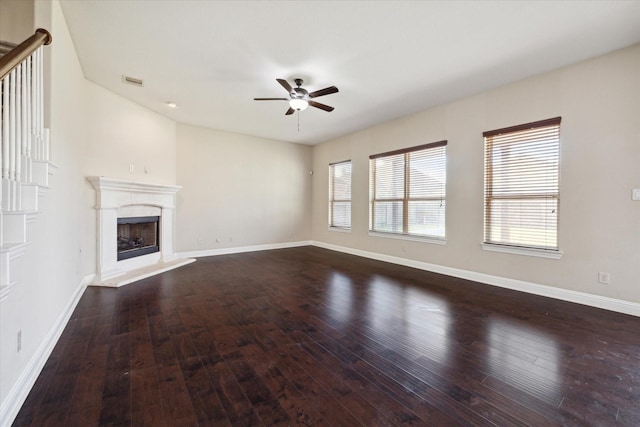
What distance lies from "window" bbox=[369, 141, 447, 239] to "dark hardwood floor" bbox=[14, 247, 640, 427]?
1671mm

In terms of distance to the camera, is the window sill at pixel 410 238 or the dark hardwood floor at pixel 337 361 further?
the window sill at pixel 410 238

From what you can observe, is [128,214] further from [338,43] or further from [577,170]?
[577,170]

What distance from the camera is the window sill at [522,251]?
345 centimetres

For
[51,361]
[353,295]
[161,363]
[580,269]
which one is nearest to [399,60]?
[353,295]

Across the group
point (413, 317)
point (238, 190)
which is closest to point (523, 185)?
point (413, 317)

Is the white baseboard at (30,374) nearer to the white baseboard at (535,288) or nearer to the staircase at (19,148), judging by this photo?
the staircase at (19,148)

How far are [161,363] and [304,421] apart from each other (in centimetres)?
123

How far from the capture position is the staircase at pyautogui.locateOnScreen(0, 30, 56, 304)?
1.40m

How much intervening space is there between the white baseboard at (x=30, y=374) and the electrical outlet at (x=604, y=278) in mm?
5225

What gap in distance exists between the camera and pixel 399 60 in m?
3.22

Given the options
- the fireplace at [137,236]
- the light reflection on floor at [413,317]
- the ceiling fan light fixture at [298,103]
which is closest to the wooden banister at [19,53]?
the ceiling fan light fixture at [298,103]

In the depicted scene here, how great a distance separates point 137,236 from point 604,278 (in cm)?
690

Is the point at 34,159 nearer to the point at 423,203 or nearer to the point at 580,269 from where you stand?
the point at 423,203

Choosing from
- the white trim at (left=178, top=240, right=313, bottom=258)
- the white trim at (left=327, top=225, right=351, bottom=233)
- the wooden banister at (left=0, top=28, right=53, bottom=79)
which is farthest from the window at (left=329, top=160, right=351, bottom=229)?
the wooden banister at (left=0, top=28, right=53, bottom=79)
